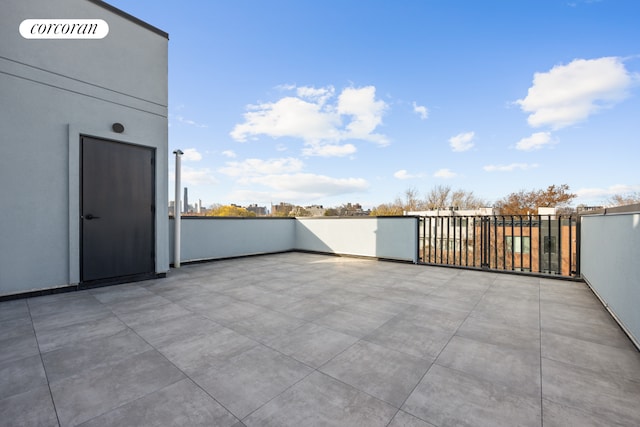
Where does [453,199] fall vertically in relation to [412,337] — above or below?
above

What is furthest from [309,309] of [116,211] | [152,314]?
[116,211]

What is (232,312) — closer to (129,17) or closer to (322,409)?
(322,409)

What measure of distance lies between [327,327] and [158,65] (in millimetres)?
4841

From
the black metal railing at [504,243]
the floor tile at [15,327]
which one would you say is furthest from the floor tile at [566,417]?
the floor tile at [15,327]

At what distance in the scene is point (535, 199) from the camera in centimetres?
2095

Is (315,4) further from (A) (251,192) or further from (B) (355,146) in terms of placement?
(A) (251,192)

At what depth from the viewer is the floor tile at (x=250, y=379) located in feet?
4.04

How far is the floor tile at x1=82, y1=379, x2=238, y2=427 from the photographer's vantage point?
1.08m

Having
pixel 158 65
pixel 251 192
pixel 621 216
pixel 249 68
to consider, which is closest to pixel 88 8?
pixel 158 65

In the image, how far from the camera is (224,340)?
1.91 metres

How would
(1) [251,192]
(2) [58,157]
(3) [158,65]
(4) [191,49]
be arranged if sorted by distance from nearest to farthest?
(2) [58,157] < (3) [158,65] < (4) [191,49] < (1) [251,192]

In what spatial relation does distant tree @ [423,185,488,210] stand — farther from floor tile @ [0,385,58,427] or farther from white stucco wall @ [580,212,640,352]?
floor tile @ [0,385,58,427]

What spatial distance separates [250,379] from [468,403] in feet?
3.77

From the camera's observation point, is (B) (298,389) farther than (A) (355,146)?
No
